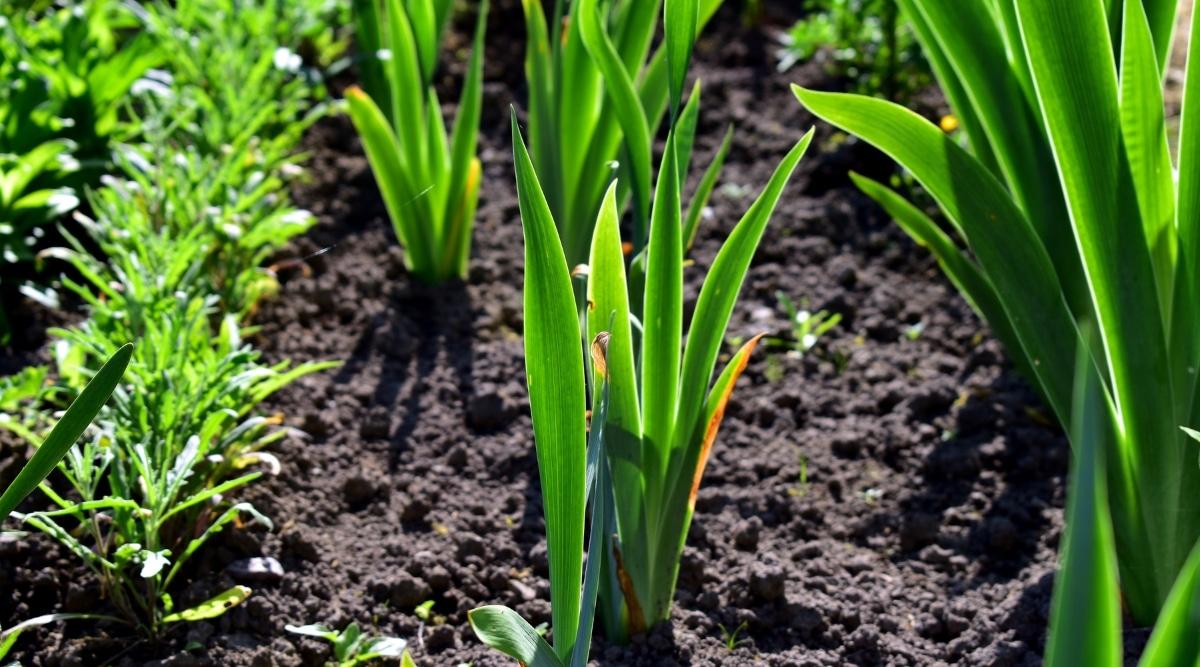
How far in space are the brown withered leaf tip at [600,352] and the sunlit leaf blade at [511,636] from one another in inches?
11.2

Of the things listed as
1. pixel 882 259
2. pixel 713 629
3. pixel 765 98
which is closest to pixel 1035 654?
pixel 713 629

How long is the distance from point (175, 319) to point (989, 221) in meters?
1.24

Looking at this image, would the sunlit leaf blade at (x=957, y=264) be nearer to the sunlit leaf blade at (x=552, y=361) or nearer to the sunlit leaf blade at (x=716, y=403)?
the sunlit leaf blade at (x=716, y=403)

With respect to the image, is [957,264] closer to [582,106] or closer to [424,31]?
[582,106]

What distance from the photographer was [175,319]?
76.0 inches

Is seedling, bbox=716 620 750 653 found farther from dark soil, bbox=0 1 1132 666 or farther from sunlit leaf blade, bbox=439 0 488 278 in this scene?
sunlit leaf blade, bbox=439 0 488 278

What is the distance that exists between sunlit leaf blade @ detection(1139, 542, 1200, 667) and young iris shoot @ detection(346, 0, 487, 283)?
1.76 metres

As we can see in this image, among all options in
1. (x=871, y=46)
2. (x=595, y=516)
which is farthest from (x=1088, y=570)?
(x=871, y=46)

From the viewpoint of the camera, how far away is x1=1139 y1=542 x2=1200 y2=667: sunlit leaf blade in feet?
2.77

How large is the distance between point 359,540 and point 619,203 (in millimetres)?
747

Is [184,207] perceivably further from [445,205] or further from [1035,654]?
[1035,654]

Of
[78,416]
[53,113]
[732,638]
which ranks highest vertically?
[53,113]

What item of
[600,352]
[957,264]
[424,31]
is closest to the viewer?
[600,352]

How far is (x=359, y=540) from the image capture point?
1947 mm
